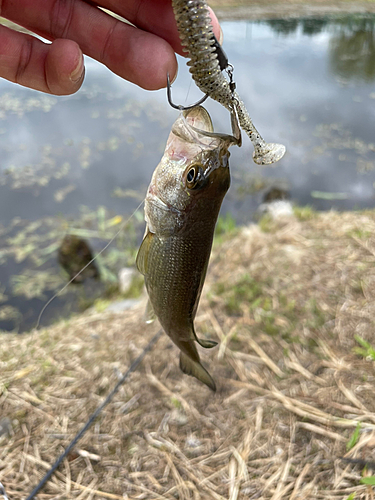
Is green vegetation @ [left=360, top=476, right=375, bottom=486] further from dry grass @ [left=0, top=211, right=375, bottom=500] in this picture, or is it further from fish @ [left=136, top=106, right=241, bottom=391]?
fish @ [left=136, top=106, right=241, bottom=391]

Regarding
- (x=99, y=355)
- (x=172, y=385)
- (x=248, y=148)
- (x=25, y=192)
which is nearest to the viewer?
(x=172, y=385)

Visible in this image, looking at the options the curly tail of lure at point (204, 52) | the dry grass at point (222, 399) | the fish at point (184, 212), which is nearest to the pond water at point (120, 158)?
the dry grass at point (222, 399)

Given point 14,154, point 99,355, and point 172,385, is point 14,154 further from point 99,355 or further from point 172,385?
point 172,385

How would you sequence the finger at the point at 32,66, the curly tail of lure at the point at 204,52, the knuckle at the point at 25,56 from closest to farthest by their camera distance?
the curly tail of lure at the point at 204,52 < the finger at the point at 32,66 < the knuckle at the point at 25,56

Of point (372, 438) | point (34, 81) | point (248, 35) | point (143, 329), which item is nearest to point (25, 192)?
point (143, 329)

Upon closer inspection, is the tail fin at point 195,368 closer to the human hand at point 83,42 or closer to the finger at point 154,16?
the human hand at point 83,42

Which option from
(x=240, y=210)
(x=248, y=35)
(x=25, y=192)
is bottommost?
(x=240, y=210)

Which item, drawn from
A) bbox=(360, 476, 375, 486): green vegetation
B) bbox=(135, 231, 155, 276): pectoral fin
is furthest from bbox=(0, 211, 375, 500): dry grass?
bbox=(135, 231, 155, 276): pectoral fin
